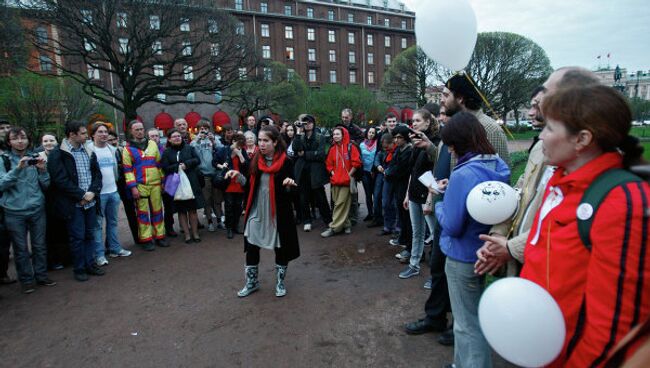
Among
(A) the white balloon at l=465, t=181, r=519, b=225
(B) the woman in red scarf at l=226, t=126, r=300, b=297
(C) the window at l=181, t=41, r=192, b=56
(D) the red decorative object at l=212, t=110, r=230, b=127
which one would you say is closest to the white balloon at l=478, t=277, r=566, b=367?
(A) the white balloon at l=465, t=181, r=519, b=225

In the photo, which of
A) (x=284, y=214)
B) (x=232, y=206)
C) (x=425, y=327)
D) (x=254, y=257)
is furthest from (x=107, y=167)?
(x=425, y=327)

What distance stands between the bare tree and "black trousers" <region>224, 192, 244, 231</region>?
15995 millimetres

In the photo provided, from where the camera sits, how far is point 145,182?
21.0ft

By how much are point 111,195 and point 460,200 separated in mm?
5705

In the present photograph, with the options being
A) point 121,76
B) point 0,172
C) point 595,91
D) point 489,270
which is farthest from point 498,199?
point 121,76

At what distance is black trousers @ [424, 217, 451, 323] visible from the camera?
324 centimetres

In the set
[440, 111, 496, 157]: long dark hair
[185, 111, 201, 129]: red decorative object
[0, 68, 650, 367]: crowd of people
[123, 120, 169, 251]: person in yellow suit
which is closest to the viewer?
[0, 68, 650, 367]: crowd of people

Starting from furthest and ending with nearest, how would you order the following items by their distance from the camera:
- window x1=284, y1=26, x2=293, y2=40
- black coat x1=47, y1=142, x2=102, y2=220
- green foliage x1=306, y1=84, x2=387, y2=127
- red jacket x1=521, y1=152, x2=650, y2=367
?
window x1=284, y1=26, x2=293, y2=40
green foliage x1=306, y1=84, x2=387, y2=127
black coat x1=47, y1=142, x2=102, y2=220
red jacket x1=521, y1=152, x2=650, y2=367

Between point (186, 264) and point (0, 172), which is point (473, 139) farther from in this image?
point (0, 172)

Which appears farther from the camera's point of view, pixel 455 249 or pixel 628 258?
pixel 455 249

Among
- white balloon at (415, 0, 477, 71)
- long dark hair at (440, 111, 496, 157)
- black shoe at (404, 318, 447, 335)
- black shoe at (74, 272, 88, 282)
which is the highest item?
white balloon at (415, 0, 477, 71)

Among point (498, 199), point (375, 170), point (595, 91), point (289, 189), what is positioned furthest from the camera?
point (375, 170)

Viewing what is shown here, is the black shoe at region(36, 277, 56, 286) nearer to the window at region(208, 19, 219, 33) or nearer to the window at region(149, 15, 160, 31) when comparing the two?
the window at region(149, 15, 160, 31)

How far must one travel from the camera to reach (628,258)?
3.74ft
